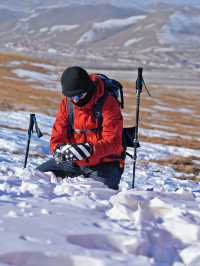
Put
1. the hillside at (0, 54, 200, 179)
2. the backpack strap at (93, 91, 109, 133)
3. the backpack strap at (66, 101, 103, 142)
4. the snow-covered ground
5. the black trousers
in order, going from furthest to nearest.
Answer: the hillside at (0, 54, 200, 179)
the black trousers
the backpack strap at (66, 101, 103, 142)
the backpack strap at (93, 91, 109, 133)
the snow-covered ground

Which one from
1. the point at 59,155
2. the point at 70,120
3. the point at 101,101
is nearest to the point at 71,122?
the point at 70,120

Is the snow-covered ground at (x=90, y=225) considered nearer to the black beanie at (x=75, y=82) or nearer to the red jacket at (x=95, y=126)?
the red jacket at (x=95, y=126)

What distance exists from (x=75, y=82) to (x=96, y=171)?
45.8 inches

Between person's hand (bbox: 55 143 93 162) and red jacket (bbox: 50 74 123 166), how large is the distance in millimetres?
75

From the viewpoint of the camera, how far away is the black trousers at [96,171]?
22.9 feet

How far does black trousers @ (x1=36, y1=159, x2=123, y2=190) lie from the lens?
6.96m

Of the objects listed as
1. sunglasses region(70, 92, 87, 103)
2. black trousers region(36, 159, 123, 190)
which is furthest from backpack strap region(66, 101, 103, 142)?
black trousers region(36, 159, 123, 190)

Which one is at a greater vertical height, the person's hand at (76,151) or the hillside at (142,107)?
the person's hand at (76,151)

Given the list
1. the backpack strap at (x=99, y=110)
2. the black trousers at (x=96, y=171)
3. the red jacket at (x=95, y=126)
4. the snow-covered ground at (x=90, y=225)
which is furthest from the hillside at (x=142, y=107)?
the snow-covered ground at (x=90, y=225)

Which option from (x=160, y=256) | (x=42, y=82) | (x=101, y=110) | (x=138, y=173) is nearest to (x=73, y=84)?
(x=101, y=110)

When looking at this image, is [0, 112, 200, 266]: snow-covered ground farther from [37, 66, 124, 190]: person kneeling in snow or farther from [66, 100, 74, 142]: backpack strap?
[66, 100, 74, 142]: backpack strap

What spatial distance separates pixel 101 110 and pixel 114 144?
419 mm

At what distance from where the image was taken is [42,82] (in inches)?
2584

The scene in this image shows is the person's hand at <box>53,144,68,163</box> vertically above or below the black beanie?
below
